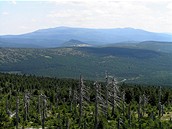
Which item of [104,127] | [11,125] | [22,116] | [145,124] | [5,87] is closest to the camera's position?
[104,127]

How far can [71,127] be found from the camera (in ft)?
229

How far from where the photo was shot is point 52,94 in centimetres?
11800

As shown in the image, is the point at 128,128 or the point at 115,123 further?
the point at 115,123

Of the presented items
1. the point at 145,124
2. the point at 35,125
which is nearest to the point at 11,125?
the point at 35,125

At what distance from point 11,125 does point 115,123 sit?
2203 cm

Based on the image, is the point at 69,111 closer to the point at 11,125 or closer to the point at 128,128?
the point at 11,125

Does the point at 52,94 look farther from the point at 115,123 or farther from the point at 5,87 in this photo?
the point at 115,123

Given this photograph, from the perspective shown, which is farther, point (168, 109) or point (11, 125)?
point (168, 109)

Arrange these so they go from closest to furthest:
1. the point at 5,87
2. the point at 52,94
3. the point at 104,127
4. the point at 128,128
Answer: the point at 104,127 → the point at 128,128 → the point at 52,94 → the point at 5,87

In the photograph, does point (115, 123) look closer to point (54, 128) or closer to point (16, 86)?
point (54, 128)

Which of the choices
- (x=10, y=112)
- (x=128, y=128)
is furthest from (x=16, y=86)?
(x=128, y=128)

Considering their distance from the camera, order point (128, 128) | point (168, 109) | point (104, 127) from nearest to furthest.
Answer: point (104, 127), point (128, 128), point (168, 109)

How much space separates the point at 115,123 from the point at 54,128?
12182 millimetres

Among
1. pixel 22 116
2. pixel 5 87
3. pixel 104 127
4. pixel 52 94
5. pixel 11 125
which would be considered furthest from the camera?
pixel 5 87
